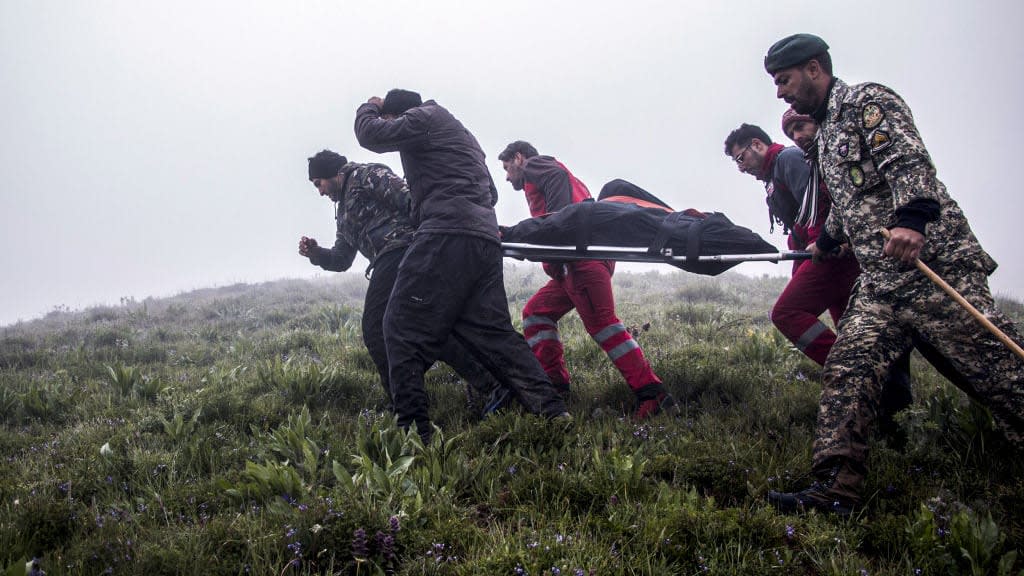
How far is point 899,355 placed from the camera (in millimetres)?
3299

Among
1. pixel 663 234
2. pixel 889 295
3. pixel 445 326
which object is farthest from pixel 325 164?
pixel 889 295

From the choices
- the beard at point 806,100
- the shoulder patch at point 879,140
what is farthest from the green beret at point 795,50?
the shoulder patch at point 879,140

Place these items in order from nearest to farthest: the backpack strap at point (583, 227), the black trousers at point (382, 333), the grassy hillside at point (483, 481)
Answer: the grassy hillside at point (483, 481)
the backpack strap at point (583, 227)
the black trousers at point (382, 333)

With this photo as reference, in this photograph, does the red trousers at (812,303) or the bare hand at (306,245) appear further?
the bare hand at (306,245)

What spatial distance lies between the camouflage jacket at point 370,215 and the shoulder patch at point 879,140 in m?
A: 3.59

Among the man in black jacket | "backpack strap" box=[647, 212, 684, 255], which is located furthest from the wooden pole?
the man in black jacket

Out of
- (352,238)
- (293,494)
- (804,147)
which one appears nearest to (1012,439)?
(804,147)

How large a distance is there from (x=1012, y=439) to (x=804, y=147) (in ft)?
8.26

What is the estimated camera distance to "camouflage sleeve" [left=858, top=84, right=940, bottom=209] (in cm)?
316

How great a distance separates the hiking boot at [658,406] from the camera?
4.84 m

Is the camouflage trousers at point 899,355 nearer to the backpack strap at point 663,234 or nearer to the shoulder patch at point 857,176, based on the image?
the shoulder patch at point 857,176

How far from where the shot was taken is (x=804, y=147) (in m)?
4.78

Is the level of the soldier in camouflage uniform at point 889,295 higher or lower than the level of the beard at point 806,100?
lower

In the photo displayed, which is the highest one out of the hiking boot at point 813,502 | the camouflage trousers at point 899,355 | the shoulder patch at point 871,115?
the shoulder patch at point 871,115
